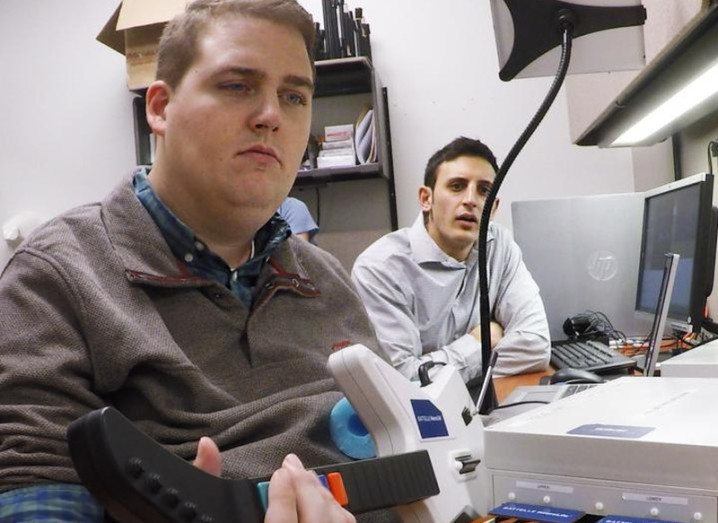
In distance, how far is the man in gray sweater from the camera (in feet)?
2.42

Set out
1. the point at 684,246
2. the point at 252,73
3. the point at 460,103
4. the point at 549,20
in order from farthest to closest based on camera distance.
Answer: the point at 460,103 → the point at 684,246 → the point at 549,20 → the point at 252,73

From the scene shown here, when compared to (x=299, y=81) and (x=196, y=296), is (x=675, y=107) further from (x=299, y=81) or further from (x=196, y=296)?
(x=196, y=296)

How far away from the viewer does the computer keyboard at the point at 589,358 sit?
1.64 meters

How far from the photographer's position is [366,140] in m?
3.09

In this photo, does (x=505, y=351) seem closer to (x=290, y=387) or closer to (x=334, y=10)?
(x=290, y=387)

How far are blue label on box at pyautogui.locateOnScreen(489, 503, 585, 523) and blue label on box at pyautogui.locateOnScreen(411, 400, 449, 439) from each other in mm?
83

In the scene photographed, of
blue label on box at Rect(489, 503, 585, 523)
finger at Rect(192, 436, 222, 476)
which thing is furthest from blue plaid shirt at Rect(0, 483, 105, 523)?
blue label on box at Rect(489, 503, 585, 523)

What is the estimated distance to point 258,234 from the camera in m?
1.06

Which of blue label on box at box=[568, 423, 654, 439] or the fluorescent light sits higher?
the fluorescent light

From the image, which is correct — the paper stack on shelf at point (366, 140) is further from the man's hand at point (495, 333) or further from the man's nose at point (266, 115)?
the man's nose at point (266, 115)

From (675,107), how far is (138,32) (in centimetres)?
212

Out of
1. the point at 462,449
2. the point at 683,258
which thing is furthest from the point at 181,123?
the point at 683,258

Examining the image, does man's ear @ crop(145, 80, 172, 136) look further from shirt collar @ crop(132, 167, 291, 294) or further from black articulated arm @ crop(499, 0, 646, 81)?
black articulated arm @ crop(499, 0, 646, 81)

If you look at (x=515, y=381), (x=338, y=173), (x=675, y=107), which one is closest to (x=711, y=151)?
(x=675, y=107)
